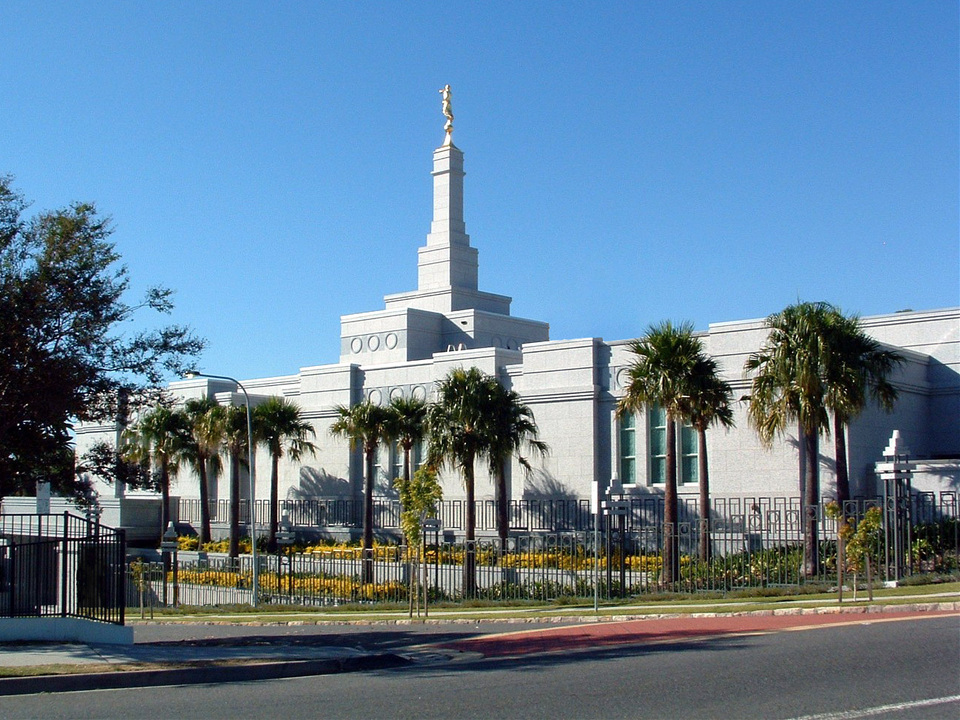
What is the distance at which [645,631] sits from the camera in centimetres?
1867

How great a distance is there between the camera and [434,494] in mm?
27188

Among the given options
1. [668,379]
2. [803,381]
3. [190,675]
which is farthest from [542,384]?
[190,675]

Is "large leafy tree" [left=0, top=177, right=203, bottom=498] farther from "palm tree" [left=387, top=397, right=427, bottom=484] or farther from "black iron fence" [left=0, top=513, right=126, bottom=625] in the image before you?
Result: "palm tree" [left=387, top=397, right=427, bottom=484]

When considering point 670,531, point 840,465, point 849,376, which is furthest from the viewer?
point 840,465

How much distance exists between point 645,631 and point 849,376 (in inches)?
495

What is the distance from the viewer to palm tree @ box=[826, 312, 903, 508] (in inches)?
1120

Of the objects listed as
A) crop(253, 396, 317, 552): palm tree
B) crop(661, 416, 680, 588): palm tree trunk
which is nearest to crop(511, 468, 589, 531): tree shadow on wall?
crop(661, 416, 680, 588): palm tree trunk

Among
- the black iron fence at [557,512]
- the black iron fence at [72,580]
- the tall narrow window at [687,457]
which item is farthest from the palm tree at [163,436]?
the black iron fence at [72,580]

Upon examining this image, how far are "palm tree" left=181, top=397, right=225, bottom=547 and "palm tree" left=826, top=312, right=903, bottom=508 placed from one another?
2593 centimetres

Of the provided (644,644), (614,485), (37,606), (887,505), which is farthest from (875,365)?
(37,606)

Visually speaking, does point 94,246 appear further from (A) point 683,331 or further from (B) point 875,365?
(B) point 875,365

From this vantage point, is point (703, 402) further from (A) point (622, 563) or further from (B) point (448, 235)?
(B) point (448, 235)

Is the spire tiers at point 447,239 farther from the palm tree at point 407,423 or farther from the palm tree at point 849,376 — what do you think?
the palm tree at point 849,376

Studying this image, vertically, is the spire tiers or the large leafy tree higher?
the spire tiers
